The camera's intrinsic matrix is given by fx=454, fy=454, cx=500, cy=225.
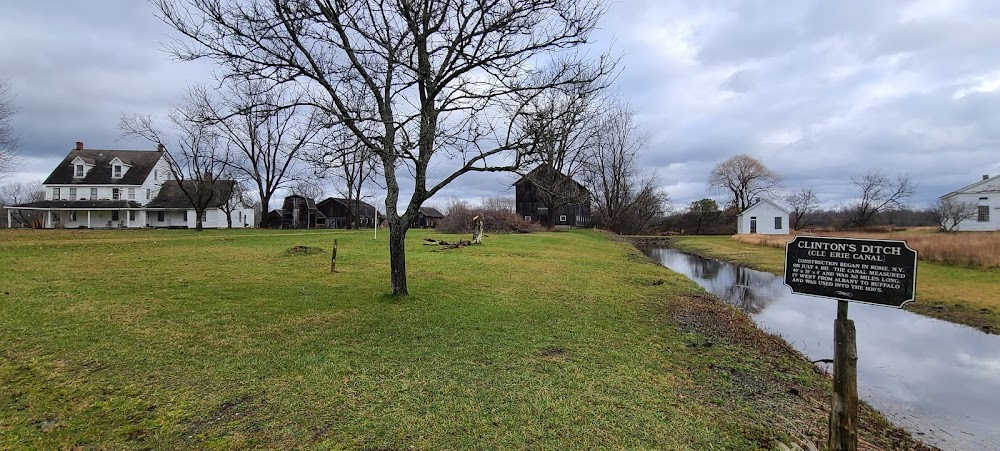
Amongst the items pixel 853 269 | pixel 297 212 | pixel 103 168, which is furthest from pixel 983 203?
pixel 103 168


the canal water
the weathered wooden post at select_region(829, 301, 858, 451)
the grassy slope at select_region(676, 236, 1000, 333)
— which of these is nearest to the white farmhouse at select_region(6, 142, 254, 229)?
the canal water

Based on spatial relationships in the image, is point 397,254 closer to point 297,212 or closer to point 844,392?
point 844,392

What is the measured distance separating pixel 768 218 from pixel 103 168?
221 ft

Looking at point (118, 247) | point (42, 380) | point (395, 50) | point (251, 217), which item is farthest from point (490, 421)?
point (251, 217)

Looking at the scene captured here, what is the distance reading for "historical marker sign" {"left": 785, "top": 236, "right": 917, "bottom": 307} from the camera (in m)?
3.39

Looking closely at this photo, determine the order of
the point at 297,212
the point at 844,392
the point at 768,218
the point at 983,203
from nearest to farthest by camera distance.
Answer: the point at 844,392 → the point at 983,203 → the point at 768,218 → the point at 297,212

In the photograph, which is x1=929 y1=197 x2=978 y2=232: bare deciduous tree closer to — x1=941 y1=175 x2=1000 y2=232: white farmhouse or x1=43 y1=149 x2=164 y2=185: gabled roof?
x1=941 y1=175 x2=1000 y2=232: white farmhouse

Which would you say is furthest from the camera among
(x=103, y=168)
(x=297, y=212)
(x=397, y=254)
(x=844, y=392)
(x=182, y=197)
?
(x=297, y=212)

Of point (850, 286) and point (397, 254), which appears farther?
point (397, 254)

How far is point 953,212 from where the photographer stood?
133 ft

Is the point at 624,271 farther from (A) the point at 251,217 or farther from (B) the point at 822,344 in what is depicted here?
(A) the point at 251,217

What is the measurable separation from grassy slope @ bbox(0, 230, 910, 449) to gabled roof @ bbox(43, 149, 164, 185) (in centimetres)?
4133

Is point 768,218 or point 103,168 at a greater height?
point 103,168

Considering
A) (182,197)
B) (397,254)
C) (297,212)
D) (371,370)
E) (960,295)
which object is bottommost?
(960,295)
